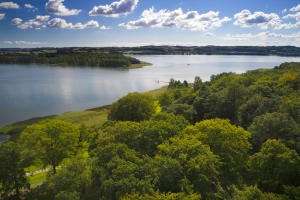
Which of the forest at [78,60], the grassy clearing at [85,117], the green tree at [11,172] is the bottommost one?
the grassy clearing at [85,117]

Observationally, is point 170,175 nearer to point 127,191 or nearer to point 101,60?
point 127,191

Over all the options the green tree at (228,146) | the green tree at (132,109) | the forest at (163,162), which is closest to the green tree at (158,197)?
the forest at (163,162)

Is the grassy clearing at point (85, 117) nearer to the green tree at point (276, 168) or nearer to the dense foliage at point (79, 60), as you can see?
the green tree at point (276, 168)

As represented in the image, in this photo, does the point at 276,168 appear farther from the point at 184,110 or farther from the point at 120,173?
the point at 184,110

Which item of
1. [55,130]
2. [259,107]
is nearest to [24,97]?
[55,130]

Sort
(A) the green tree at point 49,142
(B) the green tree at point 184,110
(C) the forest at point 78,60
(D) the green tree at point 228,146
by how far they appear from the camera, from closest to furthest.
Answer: (D) the green tree at point 228,146, (A) the green tree at point 49,142, (B) the green tree at point 184,110, (C) the forest at point 78,60

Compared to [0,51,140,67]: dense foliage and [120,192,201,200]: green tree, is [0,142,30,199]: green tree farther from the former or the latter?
[0,51,140,67]: dense foliage
